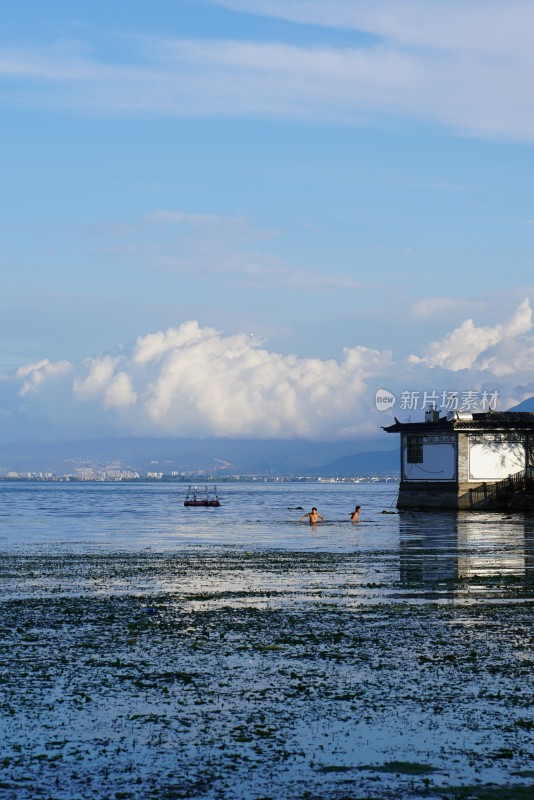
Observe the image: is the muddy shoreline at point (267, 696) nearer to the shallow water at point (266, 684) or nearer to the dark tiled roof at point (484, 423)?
the shallow water at point (266, 684)

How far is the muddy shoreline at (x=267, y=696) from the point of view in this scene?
11.7m

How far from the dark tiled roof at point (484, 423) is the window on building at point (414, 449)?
85cm

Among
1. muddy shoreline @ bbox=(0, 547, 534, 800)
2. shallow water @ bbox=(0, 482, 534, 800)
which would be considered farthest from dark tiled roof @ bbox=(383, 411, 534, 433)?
muddy shoreline @ bbox=(0, 547, 534, 800)

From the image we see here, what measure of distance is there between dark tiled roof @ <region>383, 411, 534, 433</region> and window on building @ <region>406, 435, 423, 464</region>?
85 centimetres

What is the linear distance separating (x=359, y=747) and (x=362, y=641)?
7.00 m

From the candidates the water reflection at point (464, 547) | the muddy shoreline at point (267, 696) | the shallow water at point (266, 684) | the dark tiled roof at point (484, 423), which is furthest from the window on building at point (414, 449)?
the muddy shoreline at point (267, 696)

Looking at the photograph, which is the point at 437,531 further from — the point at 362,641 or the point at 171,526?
the point at 362,641

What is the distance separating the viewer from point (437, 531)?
61781mm

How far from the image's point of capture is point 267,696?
50.3 ft

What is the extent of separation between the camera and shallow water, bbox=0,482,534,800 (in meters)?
11.8

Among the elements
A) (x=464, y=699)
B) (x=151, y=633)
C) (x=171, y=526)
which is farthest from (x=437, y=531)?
(x=464, y=699)

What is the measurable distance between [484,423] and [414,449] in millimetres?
7248

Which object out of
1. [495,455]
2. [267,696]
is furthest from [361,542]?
[495,455]

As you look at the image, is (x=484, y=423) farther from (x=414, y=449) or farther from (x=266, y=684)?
(x=266, y=684)
